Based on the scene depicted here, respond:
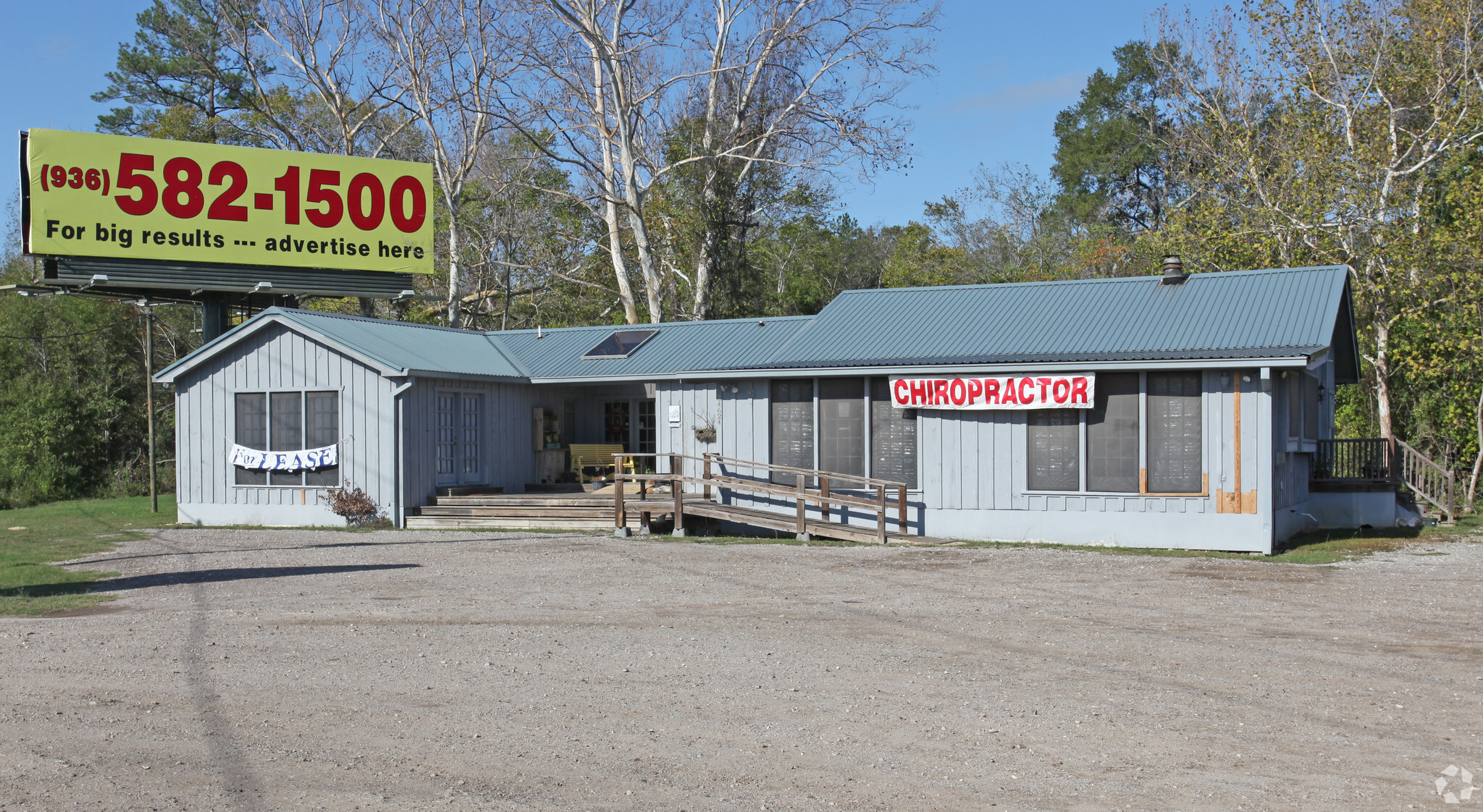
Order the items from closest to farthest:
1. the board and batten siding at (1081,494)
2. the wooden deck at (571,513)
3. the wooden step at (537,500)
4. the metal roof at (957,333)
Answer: the board and batten siding at (1081,494) < the metal roof at (957,333) < the wooden deck at (571,513) < the wooden step at (537,500)

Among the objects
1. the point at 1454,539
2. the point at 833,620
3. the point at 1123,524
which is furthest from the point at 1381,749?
the point at 1454,539

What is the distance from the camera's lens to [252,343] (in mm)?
21094

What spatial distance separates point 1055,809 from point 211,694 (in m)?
5.29

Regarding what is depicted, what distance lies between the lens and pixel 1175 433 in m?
16.2

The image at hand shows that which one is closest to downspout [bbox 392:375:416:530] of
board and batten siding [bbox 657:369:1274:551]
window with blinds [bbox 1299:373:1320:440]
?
board and batten siding [bbox 657:369:1274:551]

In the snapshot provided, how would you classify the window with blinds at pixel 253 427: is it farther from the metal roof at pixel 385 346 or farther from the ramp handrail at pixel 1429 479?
the ramp handrail at pixel 1429 479

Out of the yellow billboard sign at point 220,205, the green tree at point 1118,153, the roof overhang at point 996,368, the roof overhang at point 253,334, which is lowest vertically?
the roof overhang at point 996,368

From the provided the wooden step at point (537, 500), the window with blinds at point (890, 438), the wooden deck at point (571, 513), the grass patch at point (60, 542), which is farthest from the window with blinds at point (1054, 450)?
the grass patch at point (60, 542)

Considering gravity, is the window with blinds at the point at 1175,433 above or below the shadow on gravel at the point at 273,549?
above

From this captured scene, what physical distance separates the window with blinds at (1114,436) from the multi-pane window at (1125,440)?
0.03ft

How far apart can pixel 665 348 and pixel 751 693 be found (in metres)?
15.6

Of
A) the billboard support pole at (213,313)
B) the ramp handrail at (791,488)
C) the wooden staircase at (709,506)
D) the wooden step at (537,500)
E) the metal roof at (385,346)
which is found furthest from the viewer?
the billboard support pole at (213,313)

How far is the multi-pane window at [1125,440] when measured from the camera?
1617cm

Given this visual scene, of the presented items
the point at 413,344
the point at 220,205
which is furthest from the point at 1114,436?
the point at 220,205
